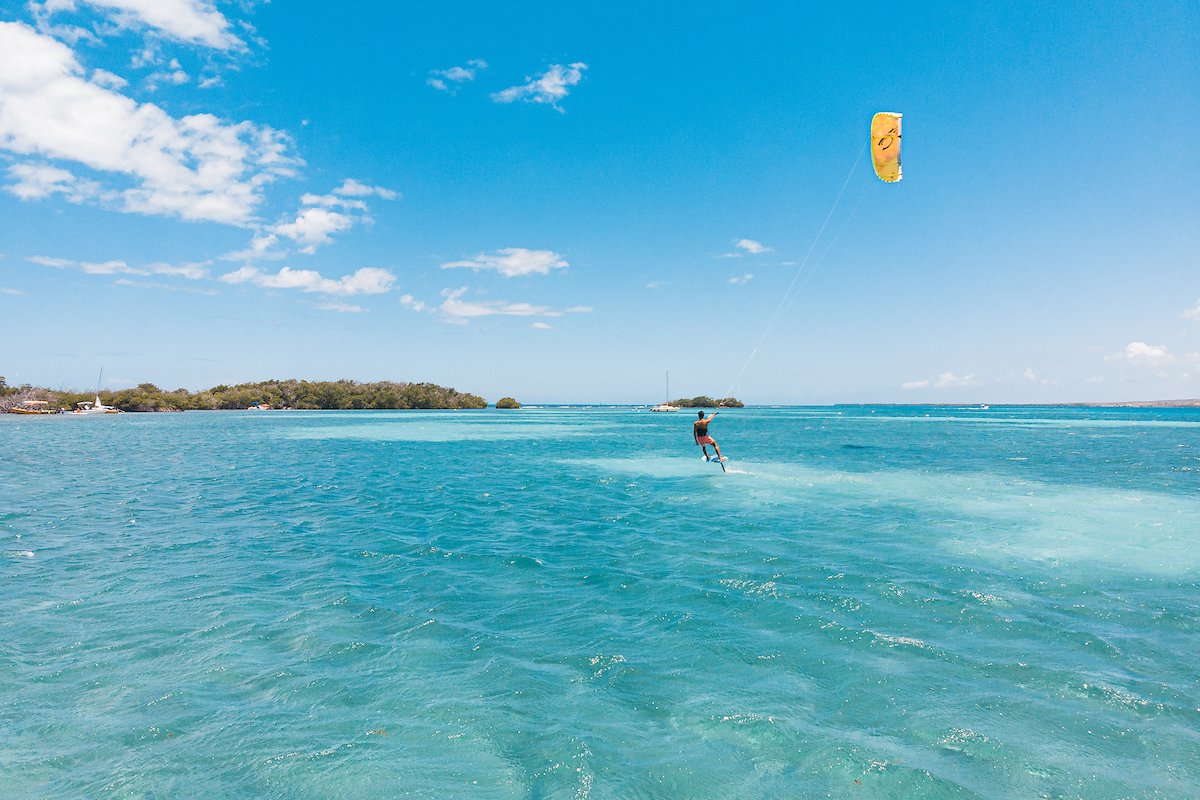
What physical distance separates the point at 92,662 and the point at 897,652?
11.4 metres

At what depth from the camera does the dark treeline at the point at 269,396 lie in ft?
450

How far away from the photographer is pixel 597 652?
8.50 m

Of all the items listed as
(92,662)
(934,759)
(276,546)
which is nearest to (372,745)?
(92,662)

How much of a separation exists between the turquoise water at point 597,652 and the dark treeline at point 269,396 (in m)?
150

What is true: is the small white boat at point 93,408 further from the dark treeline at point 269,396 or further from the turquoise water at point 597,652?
the turquoise water at point 597,652

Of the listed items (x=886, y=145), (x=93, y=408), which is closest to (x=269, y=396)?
(x=93, y=408)

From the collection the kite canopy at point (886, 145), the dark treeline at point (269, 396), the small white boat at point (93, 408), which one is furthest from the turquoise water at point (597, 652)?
the dark treeline at point (269, 396)

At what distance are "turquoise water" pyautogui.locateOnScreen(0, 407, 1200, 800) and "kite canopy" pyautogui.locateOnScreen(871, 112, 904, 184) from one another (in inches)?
442

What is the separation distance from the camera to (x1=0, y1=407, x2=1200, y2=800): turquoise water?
576 centimetres

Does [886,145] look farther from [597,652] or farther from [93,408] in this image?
[93,408]

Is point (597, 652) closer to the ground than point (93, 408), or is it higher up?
closer to the ground

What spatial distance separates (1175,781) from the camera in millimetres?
5555

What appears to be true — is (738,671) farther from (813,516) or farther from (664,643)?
(813,516)

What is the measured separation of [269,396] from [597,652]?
624ft
